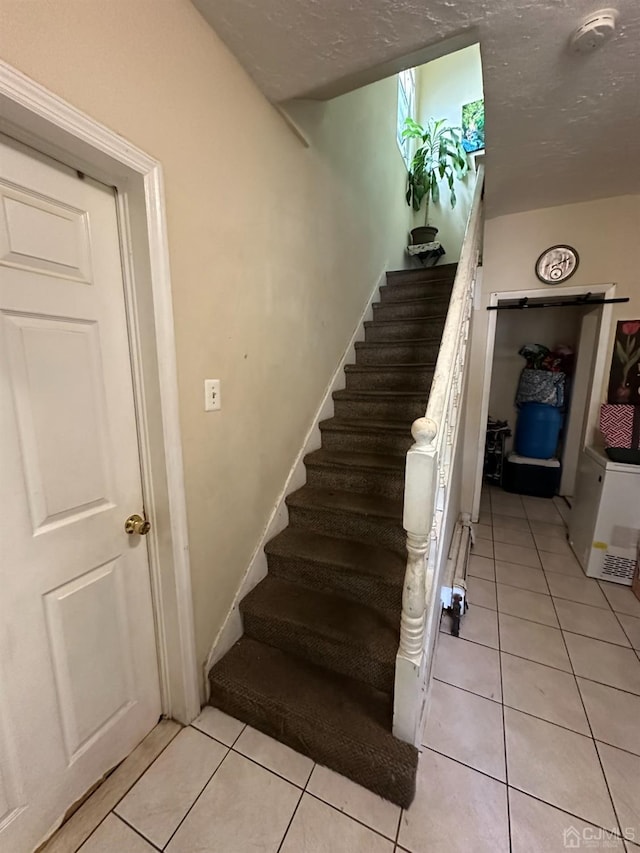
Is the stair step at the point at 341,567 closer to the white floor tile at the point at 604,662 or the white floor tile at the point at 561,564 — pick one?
the white floor tile at the point at 604,662

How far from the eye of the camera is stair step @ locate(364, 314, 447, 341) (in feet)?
9.07

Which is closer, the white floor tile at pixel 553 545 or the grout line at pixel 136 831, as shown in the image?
the grout line at pixel 136 831

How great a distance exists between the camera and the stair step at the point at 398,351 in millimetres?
2574

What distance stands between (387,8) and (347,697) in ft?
7.64

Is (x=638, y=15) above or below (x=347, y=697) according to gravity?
above

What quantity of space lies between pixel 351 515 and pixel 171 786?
1190mm

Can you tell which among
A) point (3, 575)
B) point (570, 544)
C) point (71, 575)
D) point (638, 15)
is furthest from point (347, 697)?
point (638, 15)

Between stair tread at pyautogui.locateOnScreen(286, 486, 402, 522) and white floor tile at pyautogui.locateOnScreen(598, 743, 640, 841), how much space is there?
108 centimetres

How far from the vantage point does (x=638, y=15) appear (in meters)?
1.07

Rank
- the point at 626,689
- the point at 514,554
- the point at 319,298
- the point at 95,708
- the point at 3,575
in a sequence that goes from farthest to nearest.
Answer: the point at 514,554
the point at 319,298
the point at 626,689
the point at 95,708
the point at 3,575

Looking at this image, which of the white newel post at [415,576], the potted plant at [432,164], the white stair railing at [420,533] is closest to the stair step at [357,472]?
the white stair railing at [420,533]

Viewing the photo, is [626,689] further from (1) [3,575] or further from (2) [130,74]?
(2) [130,74]

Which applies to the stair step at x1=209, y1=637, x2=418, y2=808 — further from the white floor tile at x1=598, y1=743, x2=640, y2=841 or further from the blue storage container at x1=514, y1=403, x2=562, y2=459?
the blue storage container at x1=514, y1=403, x2=562, y2=459

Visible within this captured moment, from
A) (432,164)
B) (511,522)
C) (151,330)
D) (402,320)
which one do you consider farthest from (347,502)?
(432,164)
